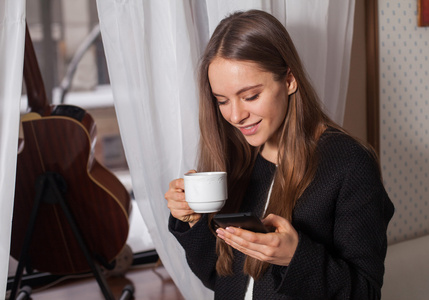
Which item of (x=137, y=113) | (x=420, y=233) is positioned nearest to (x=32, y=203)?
(x=137, y=113)

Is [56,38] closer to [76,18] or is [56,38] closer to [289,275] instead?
[76,18]

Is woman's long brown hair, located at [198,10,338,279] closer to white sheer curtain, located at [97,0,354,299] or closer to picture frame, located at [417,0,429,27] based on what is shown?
white sheer curtain, located at [97,0,354,299]

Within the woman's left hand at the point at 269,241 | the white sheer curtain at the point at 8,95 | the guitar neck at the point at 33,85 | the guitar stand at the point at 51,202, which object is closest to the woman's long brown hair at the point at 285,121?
the woman's left hand at the point at 269,241

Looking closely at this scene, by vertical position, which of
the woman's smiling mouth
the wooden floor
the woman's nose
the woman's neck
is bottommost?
the wooden floor

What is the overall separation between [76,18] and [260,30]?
3705 millimetres

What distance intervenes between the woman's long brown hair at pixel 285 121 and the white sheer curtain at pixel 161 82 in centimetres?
21

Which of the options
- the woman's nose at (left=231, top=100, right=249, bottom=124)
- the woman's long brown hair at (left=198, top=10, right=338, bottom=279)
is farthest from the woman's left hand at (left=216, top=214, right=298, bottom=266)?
the woman's nose at (left=231, top=100, right=249, bottom=124)

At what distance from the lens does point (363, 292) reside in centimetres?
104

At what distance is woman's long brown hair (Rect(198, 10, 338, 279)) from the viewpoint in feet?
3.54

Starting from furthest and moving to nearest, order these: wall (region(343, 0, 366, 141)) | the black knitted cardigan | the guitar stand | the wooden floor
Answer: the wooden floor, wall (region(343, 0, 366, 141)), the guitar stand, the black knitted cardigan

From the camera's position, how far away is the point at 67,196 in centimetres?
178

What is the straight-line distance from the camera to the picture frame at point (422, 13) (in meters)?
1.83

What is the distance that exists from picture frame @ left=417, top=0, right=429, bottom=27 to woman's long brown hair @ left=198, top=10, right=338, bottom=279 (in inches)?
35.8

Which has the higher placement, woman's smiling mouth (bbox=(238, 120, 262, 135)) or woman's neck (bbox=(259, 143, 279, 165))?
woman's smiling mouth (bbox=(238, 120, 262, 135))
